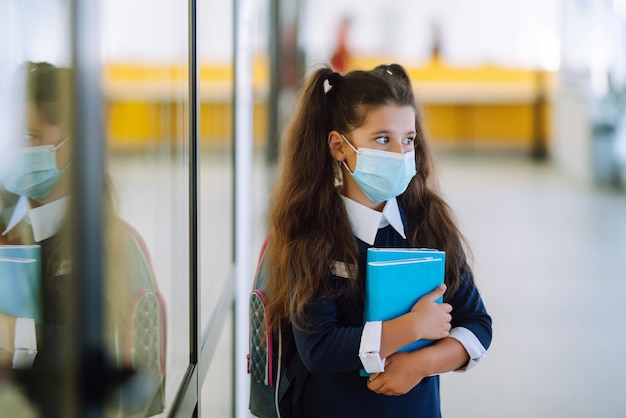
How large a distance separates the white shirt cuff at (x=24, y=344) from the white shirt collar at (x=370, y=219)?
79 cm

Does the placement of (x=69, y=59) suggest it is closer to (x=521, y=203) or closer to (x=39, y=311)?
(x=39, y=311)

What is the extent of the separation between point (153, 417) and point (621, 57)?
36.1 feet

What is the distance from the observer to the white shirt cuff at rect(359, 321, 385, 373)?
54.0 inches

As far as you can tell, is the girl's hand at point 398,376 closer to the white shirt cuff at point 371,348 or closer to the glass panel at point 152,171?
the white shirt cuff at point 371,348

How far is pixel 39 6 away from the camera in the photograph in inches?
30.5

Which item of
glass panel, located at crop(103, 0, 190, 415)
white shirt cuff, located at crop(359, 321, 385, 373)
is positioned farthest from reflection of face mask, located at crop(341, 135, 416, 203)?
glass panel, located at crop(103, 0, 190, 415)

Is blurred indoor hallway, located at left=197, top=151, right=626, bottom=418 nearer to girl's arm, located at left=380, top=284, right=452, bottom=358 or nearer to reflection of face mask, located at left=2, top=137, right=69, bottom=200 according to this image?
girl's arm, located at left=380, top=284, right=452, bottom=358

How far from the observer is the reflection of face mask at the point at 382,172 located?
60.8 inches

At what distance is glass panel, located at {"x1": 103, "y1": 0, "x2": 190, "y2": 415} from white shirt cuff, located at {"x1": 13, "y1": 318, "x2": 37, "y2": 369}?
5.3 inches

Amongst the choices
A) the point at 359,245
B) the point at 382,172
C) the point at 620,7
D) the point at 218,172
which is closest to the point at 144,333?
the point at 359,245

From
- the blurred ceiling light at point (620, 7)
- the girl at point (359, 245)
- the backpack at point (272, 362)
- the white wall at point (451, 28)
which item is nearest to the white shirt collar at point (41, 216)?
the girl at point (359, 245)

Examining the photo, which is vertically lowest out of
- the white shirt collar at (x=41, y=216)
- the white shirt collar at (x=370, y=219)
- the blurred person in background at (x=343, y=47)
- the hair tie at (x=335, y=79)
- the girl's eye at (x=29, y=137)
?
the white shirt collar at (x=370, y=219)

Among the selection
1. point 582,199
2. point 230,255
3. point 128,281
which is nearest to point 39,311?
point 128,281

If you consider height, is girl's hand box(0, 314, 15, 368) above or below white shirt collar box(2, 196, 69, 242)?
below
